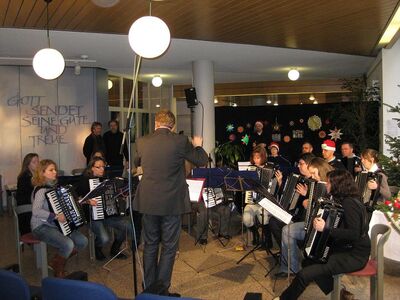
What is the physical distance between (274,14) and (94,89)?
502 cm

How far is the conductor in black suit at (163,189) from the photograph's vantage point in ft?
11.6

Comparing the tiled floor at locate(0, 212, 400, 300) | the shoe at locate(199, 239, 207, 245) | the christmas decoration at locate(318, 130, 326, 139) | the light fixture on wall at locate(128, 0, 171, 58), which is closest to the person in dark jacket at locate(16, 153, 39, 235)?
the tiled floor at locate(0, 212, 400, 300)

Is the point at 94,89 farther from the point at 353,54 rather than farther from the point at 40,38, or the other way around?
the point at 353,54

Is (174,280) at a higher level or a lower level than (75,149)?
lower

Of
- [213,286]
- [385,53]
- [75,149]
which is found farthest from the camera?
[75,149]

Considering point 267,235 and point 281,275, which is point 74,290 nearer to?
point 281,275

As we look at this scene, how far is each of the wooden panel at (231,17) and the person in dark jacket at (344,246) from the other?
2436 millimetres

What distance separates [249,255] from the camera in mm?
5105

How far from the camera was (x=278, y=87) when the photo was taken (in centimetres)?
1238

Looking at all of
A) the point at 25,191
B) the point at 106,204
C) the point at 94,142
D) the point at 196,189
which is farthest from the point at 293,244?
the point at 94,142

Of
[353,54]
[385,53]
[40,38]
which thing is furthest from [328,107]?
[40,38]

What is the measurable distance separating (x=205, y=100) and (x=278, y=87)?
4541 millimetres

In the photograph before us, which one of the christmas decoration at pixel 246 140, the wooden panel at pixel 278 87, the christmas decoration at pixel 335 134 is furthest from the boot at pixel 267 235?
the wooden panel at pixel 278 87

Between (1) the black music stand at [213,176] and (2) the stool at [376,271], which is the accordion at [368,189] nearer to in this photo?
(2) the stool at [376,271]
